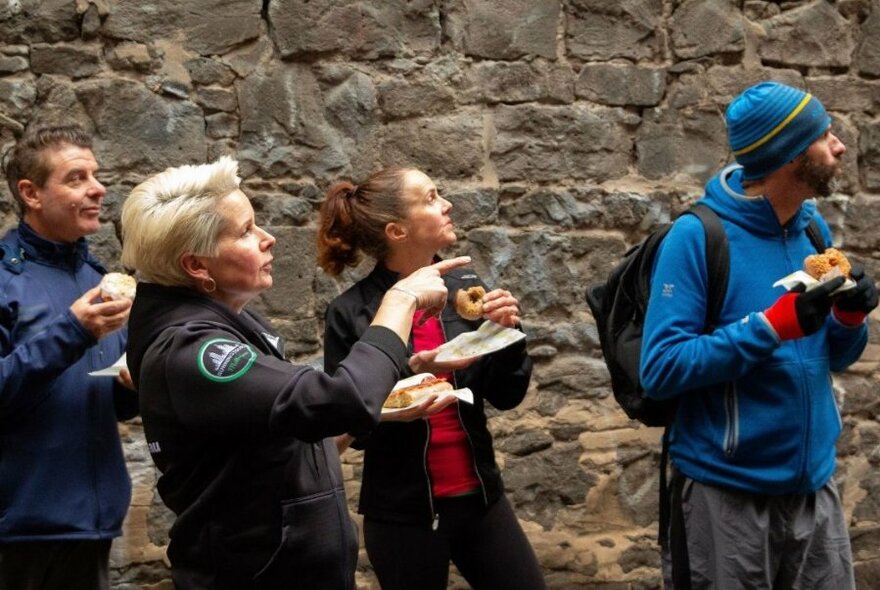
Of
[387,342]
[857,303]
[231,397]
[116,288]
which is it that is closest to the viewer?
[231,397]

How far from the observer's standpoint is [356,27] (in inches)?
170

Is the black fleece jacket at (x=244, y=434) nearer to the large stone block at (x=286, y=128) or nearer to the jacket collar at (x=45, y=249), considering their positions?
the jacket collar at (x=45, y=249)

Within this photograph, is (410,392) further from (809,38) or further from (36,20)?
(809,38)

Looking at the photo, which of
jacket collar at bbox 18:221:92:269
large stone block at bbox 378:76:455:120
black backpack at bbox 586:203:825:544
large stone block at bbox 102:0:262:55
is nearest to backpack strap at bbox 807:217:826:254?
black backpack at bbox 586:203:825:544

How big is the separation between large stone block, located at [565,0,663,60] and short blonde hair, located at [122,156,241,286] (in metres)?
2.36

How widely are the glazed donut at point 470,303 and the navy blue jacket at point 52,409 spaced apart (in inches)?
35.7

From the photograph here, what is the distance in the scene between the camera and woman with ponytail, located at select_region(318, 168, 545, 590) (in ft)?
10.5

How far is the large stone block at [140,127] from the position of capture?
4.13 m

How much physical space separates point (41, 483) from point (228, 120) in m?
1.63

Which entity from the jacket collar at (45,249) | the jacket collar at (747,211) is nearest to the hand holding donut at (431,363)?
the jacket collar at (747,211)

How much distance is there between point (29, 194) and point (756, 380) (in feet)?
6.37

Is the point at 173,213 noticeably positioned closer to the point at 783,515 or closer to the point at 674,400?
the point at 674,400

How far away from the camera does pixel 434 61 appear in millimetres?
4395

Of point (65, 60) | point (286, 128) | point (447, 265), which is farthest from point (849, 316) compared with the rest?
point (65, 60)
